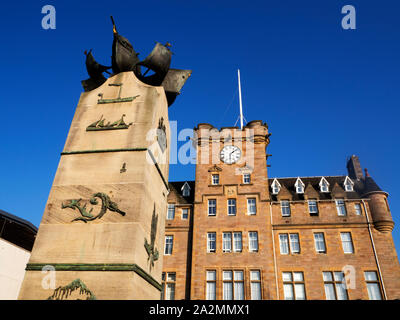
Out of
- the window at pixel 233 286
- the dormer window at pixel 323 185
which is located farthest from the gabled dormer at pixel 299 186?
the window at pixel 233 286

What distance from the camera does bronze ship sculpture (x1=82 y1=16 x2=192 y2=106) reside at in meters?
8.21

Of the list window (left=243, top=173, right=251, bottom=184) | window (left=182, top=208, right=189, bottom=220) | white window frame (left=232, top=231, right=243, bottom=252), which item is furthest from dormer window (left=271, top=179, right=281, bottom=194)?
window (left=182, top=208, right=189, bottom=220)

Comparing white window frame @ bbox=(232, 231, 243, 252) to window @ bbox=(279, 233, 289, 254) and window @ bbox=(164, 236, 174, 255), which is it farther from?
window @ bbox=(164, 236, 174, 255)

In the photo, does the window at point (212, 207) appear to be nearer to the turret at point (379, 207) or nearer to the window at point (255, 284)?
the window at point (255, 284)

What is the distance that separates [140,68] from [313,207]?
2688 centimetres

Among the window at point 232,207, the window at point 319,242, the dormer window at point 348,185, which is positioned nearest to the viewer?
the window at point 319,242

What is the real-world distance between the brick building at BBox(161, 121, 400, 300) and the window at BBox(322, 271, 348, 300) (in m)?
0.08

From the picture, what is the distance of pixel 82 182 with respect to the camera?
22.1ft

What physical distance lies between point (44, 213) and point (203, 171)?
27635 mm

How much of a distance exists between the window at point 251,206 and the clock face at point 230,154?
4942mm

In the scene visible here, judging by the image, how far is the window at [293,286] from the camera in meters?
27.3
